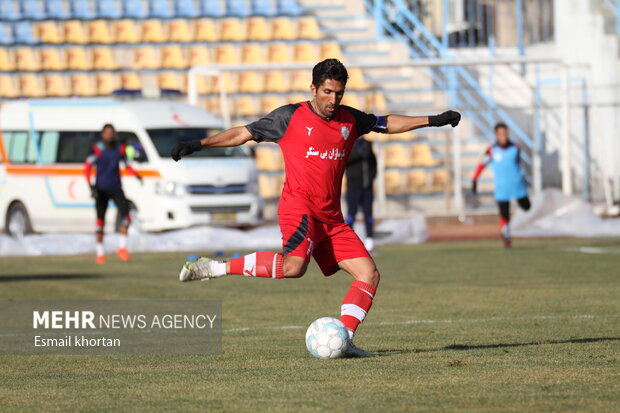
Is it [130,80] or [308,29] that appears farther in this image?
[308,29]

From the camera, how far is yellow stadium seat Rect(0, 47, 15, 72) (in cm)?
3085

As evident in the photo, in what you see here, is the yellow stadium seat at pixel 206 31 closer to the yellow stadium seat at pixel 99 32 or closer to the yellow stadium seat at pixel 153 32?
the yellow stadium seat at pixel 153 32

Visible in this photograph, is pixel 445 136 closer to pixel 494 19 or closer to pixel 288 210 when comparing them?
pixel 494 19

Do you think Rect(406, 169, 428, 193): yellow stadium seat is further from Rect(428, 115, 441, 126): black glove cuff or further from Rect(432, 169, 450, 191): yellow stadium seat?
Rect(428, 115, 441, 126): black glove cuff

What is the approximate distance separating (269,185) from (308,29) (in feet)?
17.6

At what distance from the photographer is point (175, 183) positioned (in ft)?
84.0

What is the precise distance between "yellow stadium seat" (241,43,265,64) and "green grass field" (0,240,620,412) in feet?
47.4

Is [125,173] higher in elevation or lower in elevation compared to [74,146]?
lower

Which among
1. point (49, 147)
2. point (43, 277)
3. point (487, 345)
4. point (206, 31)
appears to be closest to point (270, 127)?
point (487, 345)

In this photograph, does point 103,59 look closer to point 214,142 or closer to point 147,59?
point 147,59

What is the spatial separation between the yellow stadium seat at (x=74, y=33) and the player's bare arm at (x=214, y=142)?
23.9 m

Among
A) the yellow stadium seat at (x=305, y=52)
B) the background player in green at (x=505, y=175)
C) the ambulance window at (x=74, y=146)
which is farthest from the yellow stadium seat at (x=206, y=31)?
the background player in green at (x=505, y=175)

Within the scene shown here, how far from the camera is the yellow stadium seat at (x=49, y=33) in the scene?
31625mm

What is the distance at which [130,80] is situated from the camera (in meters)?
31.4
